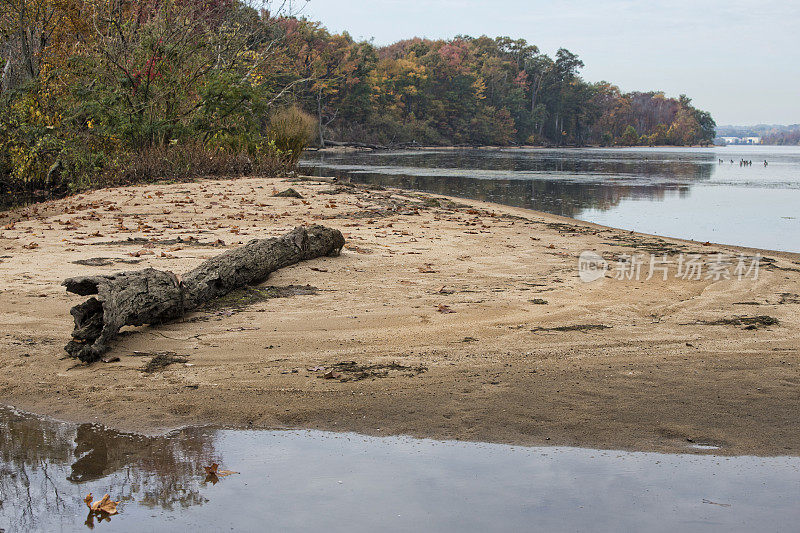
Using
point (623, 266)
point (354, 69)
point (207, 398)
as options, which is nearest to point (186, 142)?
point (623, 266)

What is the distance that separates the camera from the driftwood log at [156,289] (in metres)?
4.46

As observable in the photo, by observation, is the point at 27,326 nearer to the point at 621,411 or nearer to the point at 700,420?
the point at 621,411

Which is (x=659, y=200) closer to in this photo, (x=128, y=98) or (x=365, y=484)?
(x=128, y=98)

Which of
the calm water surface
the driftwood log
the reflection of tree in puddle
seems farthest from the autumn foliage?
the reflection of tree in puddle

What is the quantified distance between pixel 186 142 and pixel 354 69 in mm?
55118

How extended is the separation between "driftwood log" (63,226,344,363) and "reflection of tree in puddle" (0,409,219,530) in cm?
86

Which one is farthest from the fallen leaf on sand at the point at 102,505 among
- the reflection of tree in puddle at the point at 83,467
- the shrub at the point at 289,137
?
the shrub at the point at 289,137

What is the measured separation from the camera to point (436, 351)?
4.77 meters

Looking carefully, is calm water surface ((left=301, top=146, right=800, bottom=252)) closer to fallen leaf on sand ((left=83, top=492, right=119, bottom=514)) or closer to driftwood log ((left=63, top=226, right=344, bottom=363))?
driftwood log ((left=63, top=226, right=344, bottom=363))

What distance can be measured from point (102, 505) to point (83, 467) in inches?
17.6

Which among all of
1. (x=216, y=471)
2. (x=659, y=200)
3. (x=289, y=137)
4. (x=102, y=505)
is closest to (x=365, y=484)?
(x=216, y=471)

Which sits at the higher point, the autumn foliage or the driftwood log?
the autumn foliage

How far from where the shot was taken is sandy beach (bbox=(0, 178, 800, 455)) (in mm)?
3713

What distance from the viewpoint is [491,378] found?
4254 millimetres
